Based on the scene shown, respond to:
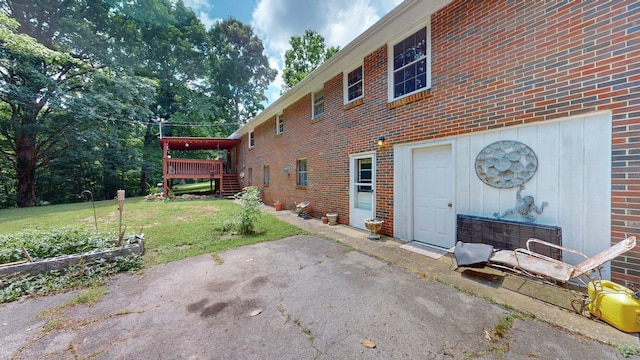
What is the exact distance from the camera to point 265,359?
6.15ft

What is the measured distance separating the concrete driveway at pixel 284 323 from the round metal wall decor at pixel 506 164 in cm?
200

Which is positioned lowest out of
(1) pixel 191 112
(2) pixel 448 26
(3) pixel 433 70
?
(3) pixel 433 70

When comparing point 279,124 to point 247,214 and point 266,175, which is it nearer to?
point 266,175

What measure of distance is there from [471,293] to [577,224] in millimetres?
1767

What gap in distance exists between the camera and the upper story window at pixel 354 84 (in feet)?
21.1

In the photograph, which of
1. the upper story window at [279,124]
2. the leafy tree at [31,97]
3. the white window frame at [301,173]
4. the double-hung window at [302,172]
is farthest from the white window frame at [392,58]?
the leafy tree at [31,97]

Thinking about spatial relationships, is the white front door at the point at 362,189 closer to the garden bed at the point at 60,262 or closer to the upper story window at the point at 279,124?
the garden bed at the point at 60,262

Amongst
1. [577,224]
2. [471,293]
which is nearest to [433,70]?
[577,224]

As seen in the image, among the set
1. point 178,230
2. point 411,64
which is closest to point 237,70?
point 178,230

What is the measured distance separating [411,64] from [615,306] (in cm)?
484

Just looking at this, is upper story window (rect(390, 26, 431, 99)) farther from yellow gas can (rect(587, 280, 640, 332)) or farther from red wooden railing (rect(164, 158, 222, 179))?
red wooden railing (rect(164, 158, 222, 179))

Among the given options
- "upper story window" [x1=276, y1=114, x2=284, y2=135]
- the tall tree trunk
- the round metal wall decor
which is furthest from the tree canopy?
the round metal wall decor

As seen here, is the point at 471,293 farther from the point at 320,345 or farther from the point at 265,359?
the point at 265,359

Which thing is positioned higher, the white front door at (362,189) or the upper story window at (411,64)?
the upper story window at (411,64)
